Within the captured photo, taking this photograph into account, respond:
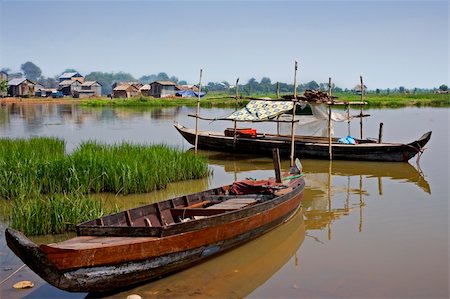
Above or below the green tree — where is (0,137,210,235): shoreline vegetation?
below

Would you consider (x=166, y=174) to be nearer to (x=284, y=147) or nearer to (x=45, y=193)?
(x=45, y=193)

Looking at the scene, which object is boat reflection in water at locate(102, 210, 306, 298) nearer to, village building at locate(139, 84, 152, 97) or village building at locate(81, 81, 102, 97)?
village building at locate(139, 84, 152, 97)

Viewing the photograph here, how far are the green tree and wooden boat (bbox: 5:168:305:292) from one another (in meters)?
165

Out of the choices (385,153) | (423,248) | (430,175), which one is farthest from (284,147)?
(423,248)

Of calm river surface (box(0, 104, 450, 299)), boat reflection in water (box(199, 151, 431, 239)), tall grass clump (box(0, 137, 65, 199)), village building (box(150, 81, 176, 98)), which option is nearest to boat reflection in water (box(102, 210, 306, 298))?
calm river surface (box(0, 104, 450, 299))

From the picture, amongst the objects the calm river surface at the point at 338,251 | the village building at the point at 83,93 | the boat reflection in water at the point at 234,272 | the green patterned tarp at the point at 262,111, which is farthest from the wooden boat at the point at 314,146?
the village building at the point at 83,93

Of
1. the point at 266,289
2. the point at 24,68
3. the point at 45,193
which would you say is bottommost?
the point at 266,289

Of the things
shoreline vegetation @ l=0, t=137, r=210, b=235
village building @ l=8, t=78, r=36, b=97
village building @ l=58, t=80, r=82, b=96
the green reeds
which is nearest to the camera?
shoreline vegetation @ l=0, t=137, r=210, b=235

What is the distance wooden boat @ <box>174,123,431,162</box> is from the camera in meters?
13.8

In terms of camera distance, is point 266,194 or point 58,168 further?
point 58,168

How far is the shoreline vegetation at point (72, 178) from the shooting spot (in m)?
6.80

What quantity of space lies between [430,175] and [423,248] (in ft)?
20.0

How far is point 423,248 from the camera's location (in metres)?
6.82

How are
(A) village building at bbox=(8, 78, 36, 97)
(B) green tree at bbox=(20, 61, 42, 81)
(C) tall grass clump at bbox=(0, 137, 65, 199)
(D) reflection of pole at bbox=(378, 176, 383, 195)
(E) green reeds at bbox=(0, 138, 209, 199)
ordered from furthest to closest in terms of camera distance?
(B) green tree at bbox=(20, 61, 42, 81)
(A) village building at bbox=(8, 78, 36, 97)
(D) reflection of pole at bbox=(378, 176, 383, 195)
(E) green reeds at bbox=(0, 138, 209, 199)
(C) tall grass clump at bbox=(0, 137, 65, 199)
